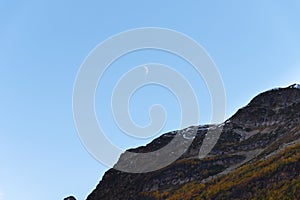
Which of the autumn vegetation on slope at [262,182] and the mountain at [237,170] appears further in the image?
the mountain at [237,170]

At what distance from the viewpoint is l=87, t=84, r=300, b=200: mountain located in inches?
3944

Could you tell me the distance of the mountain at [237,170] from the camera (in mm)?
100188

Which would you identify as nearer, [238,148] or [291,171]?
[291,171]

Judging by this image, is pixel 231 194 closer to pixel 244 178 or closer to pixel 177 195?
pixel 244 178

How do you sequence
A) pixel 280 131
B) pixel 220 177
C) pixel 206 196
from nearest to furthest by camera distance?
pixel 206 196 < pixel 220 177 < pixel 280 131

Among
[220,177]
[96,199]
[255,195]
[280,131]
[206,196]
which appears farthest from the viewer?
[96,199]

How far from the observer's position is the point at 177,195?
13025 cm

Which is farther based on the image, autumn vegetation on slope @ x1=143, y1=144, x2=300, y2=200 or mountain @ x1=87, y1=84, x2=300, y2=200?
mountain @ x1=87, y1=84, x2=300, y2=200

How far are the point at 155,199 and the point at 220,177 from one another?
26.2 metres

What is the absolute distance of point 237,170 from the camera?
124 metres

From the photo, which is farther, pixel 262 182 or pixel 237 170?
pixel 237 170

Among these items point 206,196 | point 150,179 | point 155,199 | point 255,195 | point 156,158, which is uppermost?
point 156,158

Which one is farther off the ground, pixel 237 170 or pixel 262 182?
pixel 237 170

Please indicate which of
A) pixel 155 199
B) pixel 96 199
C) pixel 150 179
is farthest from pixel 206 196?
pixel 96 199
